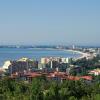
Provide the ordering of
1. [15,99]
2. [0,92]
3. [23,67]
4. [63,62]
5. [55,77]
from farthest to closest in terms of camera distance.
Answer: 1. [63,62]
2. [23,67]
3. [55,77]
4. [0,92]
5. [15,99]

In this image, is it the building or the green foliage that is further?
the building

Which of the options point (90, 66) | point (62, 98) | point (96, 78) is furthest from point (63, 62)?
point (62, 98)

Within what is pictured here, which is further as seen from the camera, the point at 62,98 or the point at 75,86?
the point at 75,86

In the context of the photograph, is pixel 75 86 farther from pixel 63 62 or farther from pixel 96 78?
pixel 63 62

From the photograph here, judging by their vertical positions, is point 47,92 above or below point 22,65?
above

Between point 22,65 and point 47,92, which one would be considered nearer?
point 47,92

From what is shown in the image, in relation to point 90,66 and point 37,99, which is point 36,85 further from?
point 90,66

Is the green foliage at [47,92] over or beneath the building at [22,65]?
over

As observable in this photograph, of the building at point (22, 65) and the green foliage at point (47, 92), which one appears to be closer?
the green foliage at point (47, 92)

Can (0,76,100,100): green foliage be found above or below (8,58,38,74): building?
above

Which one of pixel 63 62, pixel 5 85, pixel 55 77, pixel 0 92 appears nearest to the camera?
pixel 0 92
